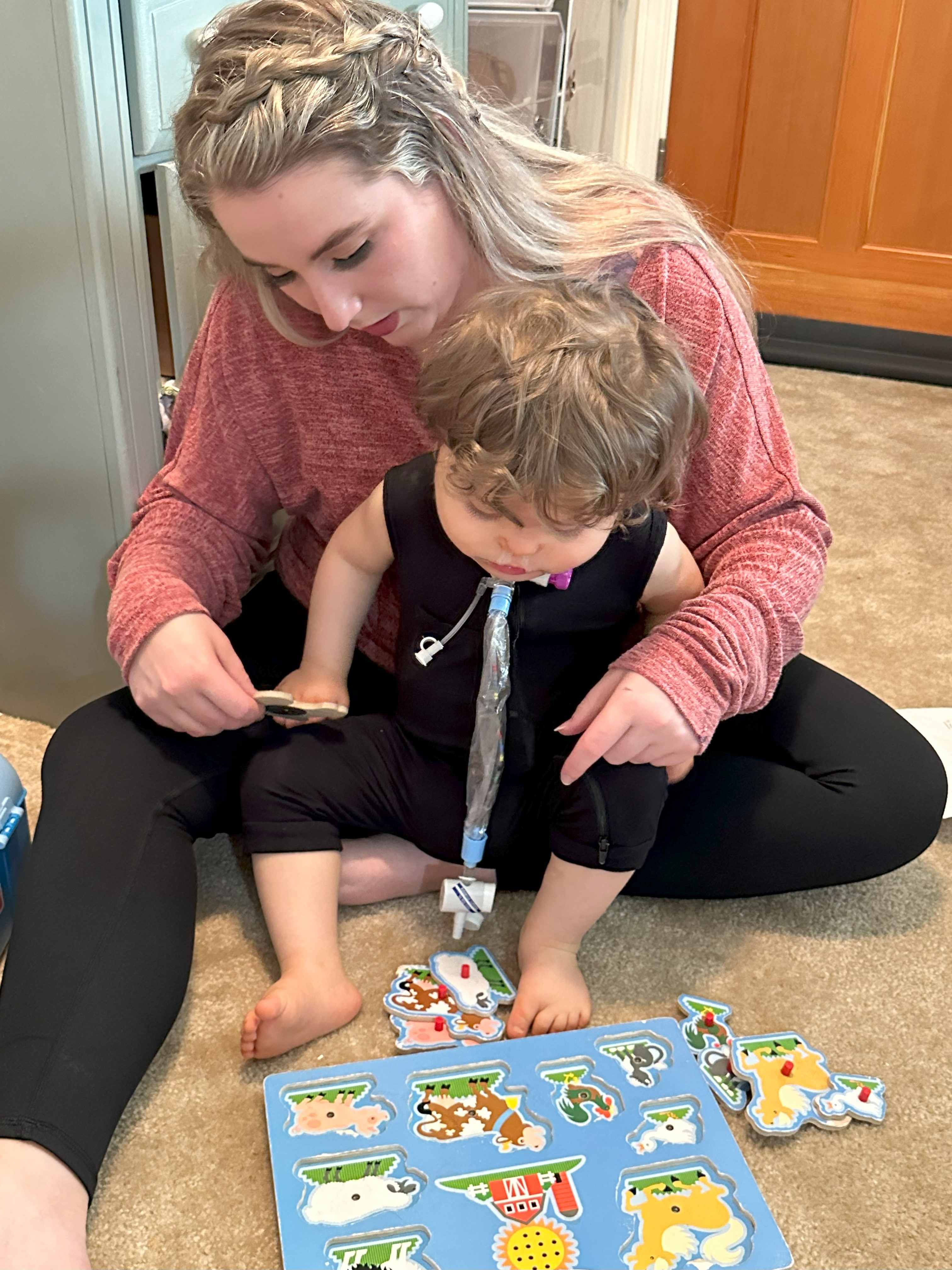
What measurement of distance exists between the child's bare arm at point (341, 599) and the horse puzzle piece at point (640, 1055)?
0.36 m

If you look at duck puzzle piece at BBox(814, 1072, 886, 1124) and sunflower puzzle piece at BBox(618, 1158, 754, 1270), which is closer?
sunflower puzzle piece at BBox(618, 1158, 754, 1270)

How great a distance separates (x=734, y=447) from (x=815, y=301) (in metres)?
1.56

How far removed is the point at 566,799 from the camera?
0.94 m

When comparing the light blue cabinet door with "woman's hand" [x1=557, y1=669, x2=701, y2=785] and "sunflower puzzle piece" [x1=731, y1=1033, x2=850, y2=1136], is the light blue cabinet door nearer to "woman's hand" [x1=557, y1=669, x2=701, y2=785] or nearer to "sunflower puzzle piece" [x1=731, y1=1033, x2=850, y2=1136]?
"woman's hand" [x1=557, y1=669, x2=701, y2=785]

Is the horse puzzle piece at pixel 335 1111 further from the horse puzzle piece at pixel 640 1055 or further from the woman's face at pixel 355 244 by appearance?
the woman's face at pixel 355 244

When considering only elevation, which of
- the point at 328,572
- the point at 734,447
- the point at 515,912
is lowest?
the point at 515,912

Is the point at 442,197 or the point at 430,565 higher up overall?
the point at 442,197

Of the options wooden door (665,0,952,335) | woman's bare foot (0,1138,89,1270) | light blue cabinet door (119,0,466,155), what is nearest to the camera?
woman's bare foot (0,1138,89,1270)

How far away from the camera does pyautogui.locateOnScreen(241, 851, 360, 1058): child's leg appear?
2.80ft

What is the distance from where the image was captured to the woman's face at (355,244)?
83 cm

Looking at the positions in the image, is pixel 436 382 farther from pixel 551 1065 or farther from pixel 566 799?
pixel 551 1065

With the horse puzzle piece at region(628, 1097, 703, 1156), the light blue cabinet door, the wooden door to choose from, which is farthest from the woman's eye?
the wooden door

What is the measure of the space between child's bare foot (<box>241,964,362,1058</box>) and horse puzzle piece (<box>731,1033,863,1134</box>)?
0.30 metres

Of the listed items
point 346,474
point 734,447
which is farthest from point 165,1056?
point 734,447
